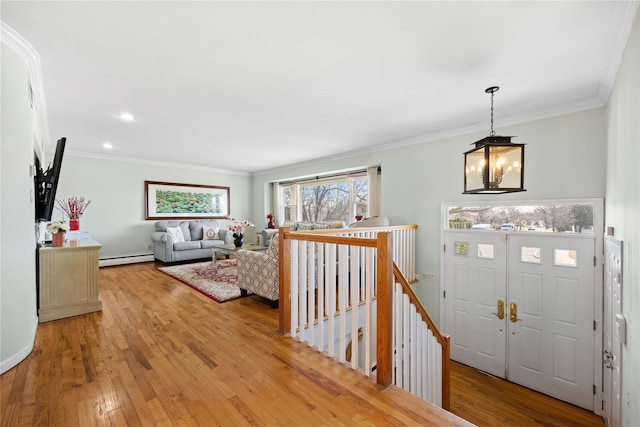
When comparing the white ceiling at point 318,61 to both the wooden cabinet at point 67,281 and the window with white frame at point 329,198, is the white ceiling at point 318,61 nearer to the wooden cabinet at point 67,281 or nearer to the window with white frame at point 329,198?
the wooden cabinet at point 67,281

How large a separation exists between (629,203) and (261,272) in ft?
10.9

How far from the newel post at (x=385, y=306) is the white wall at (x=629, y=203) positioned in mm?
1307

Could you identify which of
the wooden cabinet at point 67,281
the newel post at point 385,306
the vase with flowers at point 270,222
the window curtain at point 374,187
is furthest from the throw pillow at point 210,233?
the newel post at point 385,306

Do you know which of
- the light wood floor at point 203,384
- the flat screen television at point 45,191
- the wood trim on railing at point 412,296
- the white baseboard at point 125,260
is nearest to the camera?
the light wood floor at point 203,384

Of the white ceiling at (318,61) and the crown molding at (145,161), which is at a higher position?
the white ceiling at (318,61)

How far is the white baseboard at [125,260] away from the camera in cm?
579

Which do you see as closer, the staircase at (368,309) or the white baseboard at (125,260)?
the staircase at (368,309)

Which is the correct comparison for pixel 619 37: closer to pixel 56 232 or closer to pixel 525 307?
pixel 525 307

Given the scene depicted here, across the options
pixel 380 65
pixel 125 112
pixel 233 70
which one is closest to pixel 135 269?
pixel 125 112

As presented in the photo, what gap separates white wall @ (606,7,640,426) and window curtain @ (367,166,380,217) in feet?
10.7

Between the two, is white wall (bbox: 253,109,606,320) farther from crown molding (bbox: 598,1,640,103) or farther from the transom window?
→ crown molding (bbox: 598,1,640,103)

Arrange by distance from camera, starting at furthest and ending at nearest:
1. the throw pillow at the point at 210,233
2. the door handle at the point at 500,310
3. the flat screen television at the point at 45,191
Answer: the throw pillow at the point at 210,233, the door handle at the point at 500,310, the flat screen television at the point at 45,191

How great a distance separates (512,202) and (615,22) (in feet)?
7.11

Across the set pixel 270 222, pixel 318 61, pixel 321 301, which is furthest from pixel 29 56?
pixel 270 222
